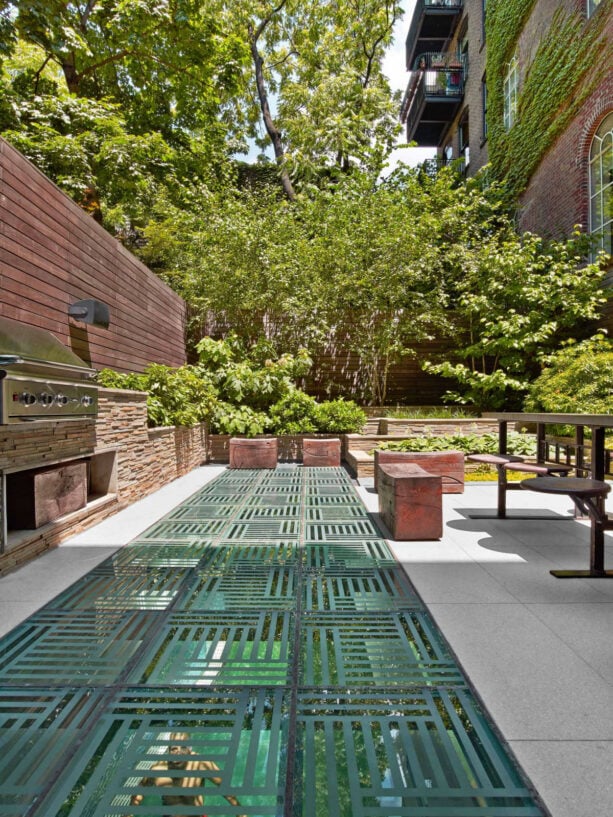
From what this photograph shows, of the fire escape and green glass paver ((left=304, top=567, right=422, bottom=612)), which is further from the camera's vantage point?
the fire escape

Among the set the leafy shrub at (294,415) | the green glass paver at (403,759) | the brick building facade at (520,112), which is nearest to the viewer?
the green glass paver at (403,759)

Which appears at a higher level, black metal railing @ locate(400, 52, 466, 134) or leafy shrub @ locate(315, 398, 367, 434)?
black metal railing @ locate(400, 52, 466, 134)

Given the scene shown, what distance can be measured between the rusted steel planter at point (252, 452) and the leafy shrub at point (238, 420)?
27.7 inches

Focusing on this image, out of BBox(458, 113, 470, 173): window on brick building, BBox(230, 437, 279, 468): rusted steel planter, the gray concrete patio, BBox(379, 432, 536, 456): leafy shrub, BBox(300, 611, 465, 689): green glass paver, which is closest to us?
the gray concrete patio

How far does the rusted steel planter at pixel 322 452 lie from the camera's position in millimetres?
8695

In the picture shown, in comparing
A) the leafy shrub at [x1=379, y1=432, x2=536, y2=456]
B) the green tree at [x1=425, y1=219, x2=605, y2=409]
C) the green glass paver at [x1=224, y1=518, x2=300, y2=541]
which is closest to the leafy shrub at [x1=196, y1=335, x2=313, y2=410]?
the leafy shrub at [x1=379, y1=432, x2=536, y2=456]

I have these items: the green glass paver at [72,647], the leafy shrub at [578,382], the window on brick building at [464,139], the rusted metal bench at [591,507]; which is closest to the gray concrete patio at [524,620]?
the rusted metal bench at [591,507]

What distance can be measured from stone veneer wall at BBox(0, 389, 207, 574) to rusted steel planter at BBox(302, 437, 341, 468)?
2.21 m

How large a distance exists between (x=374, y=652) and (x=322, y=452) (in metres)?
6.43

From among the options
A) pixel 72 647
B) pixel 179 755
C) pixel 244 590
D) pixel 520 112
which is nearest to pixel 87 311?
pixel 244 590

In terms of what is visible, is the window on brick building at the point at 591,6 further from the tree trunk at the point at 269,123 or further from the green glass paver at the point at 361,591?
the green glass paver at the point at 361,591

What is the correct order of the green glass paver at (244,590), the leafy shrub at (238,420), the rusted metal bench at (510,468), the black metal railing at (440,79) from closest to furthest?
the green glass paver at (244,590) → the rusted metal bench at (510,468) → the leafy shrub at (238,420) → the black metal railing at (440,79)

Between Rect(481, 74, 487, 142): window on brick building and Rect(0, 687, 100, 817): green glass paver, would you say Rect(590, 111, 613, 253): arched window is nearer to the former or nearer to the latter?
Rect(481, 74, 487, 142): window on brick building

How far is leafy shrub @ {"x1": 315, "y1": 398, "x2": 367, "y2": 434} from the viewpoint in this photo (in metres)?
9.48
